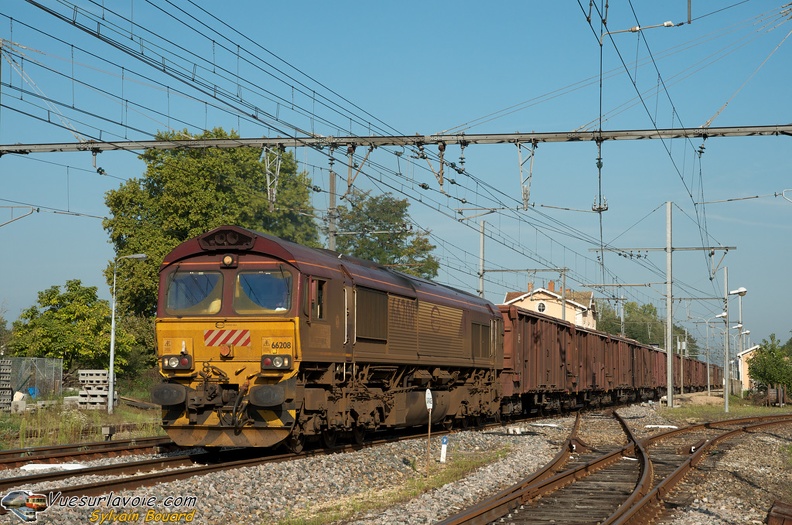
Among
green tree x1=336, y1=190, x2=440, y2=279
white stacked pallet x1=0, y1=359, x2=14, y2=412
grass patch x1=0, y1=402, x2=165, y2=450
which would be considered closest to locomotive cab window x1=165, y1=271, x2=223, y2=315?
grass patch x1=0, y1=402, x2=165, y2=450

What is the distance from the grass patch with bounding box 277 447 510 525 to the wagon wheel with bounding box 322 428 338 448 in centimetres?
197

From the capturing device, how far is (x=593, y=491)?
13805 mm

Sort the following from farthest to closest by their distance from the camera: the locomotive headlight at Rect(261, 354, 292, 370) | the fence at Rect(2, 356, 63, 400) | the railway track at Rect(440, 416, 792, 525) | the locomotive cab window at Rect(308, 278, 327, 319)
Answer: the fence at Rect(2, 356, 63, 400)
the locomotive cab window at Rect(308, 278, 327, 319)
the locomotive headlight at Rect(261, 354, 292, 370)
the railway track at Rect(440, 416, 792, 525)

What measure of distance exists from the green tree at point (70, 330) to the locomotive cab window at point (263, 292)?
28658 millimetres

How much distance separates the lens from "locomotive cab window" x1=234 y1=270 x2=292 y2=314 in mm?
16359

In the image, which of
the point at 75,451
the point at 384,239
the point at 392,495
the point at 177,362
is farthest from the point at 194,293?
the point at 384,239

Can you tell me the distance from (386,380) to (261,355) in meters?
5.02

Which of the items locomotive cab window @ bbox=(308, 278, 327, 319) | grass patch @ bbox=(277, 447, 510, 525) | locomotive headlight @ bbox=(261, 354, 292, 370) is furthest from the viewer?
locomotive cab window @ bbox=(308, 278, 327, 319)

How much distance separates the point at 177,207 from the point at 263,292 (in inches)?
1478

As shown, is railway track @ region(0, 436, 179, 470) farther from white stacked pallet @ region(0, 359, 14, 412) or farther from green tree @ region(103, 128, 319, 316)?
green tree @ region(103, 128, 319, 316)

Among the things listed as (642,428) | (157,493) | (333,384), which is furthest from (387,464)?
(642,428)

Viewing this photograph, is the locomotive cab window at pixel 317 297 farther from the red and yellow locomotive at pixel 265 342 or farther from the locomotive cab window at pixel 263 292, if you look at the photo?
the locomotive cab window at pixel 263 292

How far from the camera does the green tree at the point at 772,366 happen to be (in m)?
62.5

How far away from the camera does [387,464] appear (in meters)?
16.7
